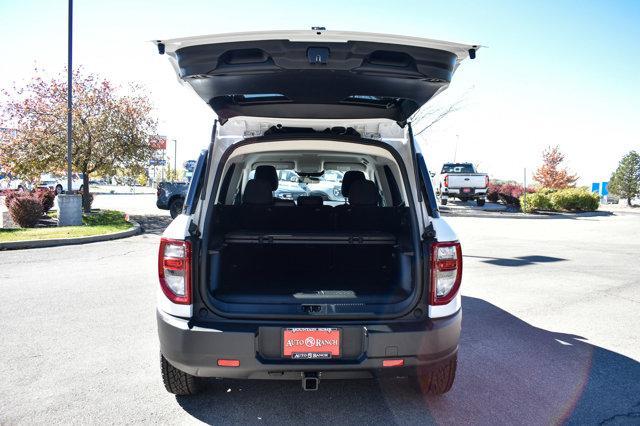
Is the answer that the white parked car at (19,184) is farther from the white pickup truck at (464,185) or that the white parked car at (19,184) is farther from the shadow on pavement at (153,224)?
the white pickup truck at (464,185)

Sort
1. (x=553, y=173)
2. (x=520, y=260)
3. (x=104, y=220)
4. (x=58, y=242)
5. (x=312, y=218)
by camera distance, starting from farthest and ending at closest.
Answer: (x=553, y=173)
(x=104, y=220)
(x=58, y=242)
(x=520, y=260)
(x=312, y=218)

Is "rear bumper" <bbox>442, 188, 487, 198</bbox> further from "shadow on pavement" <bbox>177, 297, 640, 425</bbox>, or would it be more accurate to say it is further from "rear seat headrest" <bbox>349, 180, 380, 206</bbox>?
"rear seat headrest" <bbox>349, 180, 380, 206</bbox>

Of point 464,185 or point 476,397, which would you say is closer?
point 476,397

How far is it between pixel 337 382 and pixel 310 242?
3.45ft

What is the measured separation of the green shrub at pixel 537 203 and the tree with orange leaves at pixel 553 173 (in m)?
32.4

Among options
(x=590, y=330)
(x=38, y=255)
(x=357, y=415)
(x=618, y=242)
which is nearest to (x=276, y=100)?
(x=357, y=415)

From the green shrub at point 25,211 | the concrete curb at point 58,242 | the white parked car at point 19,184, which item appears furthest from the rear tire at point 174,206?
the white parked car at point 19,184

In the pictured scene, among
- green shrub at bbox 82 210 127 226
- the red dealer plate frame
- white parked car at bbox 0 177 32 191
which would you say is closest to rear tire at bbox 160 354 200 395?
the red dealer plate frame

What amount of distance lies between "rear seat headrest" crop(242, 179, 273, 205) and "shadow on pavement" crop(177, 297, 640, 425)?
4.76ft

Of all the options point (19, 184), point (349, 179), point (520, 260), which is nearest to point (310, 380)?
point (349, 179)

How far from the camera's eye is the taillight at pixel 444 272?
2760mm

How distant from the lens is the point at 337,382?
3357mm

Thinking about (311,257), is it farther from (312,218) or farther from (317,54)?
(317,54)

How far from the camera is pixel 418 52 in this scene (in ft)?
8.18
